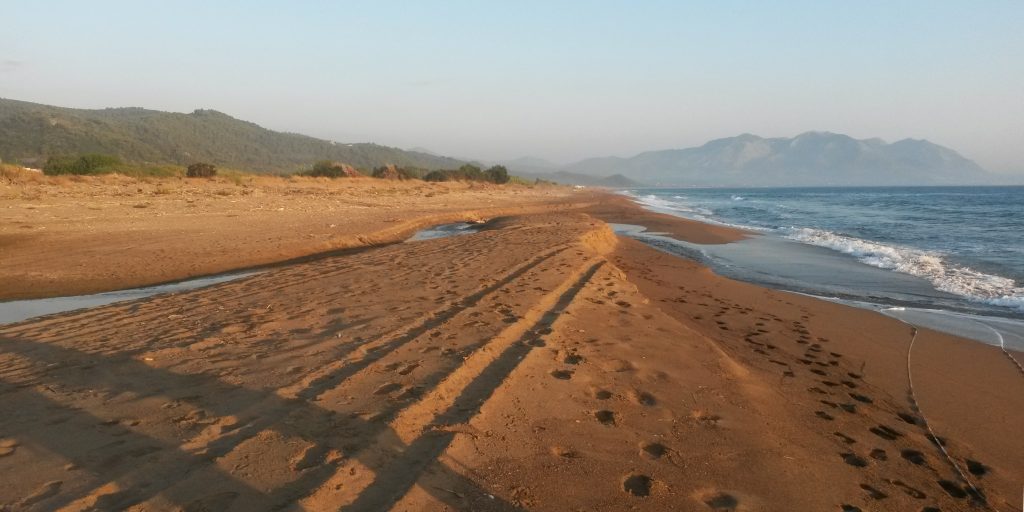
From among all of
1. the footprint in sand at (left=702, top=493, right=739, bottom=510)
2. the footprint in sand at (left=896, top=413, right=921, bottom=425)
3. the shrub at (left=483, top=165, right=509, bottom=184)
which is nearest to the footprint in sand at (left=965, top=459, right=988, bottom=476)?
the footprint in sand at (left=896, top=413, right=921, bottom=425)

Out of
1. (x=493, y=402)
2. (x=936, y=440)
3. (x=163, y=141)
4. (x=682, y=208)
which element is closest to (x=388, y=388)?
(x=493, y=402)

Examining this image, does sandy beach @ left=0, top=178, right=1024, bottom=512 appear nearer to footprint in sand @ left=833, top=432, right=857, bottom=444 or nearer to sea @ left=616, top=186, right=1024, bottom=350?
footprint in sand @ left=833, top=432, right=857, bottom=444

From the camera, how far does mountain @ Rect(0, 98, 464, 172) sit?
5950 centimetres

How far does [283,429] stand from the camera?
3664 mm

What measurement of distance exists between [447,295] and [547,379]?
3266 millimetres

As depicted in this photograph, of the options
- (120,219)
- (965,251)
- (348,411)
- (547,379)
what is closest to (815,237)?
(965,251)

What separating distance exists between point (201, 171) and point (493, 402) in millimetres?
33476

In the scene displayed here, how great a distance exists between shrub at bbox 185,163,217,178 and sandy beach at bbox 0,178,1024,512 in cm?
2481

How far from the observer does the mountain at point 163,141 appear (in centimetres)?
5950

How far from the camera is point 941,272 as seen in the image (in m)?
12.5

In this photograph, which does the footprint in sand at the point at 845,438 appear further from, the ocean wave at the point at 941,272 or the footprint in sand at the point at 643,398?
the ocean wave at the point at 941,272

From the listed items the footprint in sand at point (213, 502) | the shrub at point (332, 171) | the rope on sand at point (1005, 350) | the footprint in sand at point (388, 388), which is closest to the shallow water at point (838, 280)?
the rope on sand at point (1005, 350)

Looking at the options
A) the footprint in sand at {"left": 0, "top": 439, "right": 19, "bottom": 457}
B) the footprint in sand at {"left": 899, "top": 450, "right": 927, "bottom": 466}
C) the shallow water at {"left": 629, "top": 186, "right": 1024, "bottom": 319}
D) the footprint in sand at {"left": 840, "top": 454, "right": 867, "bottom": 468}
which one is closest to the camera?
the footprint in sand at {"left": 0, "top": 439, "right": 19, "bottom": 457}

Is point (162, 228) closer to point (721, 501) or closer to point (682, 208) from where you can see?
point (721, 501)
